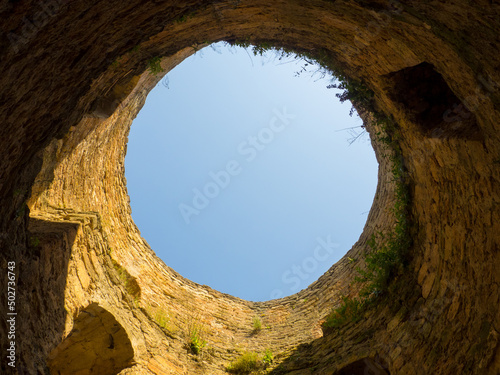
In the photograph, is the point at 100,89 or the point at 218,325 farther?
the point at 218,325

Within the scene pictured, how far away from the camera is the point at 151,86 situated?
5.61 metres

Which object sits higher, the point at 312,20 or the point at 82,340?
the point at 312,20

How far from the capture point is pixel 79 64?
9.45ft

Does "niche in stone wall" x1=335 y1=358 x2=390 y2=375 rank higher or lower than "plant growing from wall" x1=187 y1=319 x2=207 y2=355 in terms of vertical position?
lower

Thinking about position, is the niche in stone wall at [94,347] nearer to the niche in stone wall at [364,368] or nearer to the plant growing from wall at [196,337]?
the plant growing from wall at [196,337]

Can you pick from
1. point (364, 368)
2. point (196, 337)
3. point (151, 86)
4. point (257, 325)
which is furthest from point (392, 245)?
point (151, 86)

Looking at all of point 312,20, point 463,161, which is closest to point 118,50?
point 312,20

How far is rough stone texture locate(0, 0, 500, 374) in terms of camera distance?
8.09ft

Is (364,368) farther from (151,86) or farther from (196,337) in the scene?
(151,86)

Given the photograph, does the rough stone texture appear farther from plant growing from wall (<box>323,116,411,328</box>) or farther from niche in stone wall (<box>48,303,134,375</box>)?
plant growing from wall (<box>323,116,411,328</box>)

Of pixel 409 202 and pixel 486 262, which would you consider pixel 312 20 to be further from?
pixel 486 262

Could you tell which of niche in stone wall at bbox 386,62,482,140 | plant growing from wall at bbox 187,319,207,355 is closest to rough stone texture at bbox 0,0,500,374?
niche in stone wall at bbox 386,62,482,140

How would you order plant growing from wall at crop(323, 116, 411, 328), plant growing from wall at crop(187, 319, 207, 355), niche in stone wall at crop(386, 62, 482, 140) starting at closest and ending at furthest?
niche in stone wall at crop(386, 62, 482, 140), plant growing from wall at crop(323, 116, 411, 328), plant growing from wall at crop(187, 319, 207, 355)

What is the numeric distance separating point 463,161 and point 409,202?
1282mm
